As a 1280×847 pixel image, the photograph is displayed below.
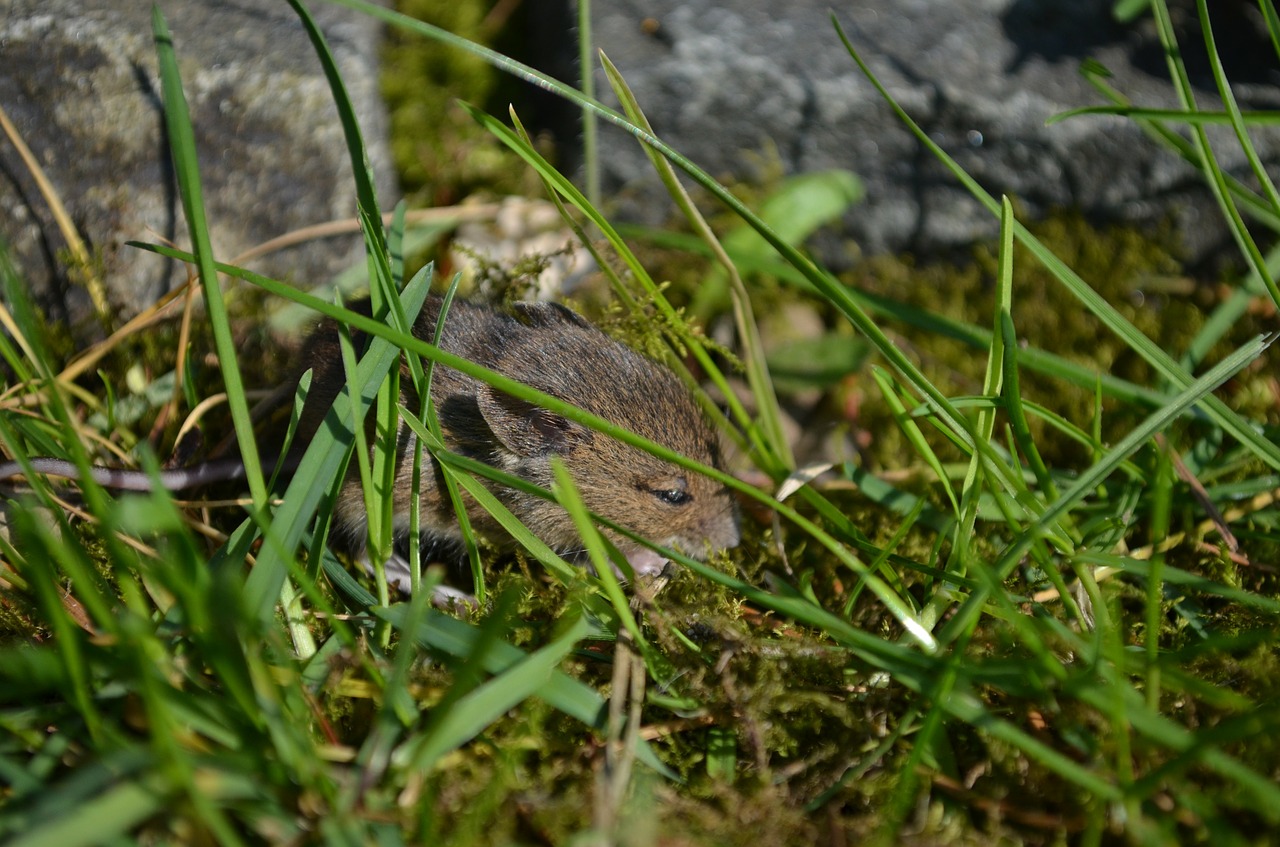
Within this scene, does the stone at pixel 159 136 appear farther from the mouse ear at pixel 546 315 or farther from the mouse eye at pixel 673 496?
the mouse eye at pixel 673 496

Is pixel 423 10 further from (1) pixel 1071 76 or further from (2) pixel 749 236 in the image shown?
(1) pixel 1071 76

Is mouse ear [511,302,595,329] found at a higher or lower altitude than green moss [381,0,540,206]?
lower

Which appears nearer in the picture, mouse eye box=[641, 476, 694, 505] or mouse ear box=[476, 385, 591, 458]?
mouse ear box=[476, 385, 591, 458]

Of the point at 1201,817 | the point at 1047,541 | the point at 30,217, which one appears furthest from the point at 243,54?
the point at 1201,817

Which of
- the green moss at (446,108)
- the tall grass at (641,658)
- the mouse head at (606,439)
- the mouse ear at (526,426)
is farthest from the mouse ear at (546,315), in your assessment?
the green moss at (446,108)

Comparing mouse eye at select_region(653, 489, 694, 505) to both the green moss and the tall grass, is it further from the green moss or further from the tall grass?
the green moss

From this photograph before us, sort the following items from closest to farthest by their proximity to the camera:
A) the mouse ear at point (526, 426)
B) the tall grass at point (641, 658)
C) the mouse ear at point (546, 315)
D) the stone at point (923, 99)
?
the tall grass at point (641, 658)
the mouse ear at point (526, 426)
the mouse ear at point (546, 315)
the stone at point (923, 99)

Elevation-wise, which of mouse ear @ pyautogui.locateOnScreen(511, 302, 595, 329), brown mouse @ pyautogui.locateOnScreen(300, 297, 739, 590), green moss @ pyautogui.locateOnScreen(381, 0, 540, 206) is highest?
green moss @ pyautogui.locateOnScreen(381, 0, 540, 206)

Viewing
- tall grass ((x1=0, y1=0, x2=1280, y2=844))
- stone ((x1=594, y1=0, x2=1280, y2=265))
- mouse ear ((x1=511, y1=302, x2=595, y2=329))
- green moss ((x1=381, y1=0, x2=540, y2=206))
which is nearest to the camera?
tall grass ((x1=0, y1=0, x2=1280, y2=844))

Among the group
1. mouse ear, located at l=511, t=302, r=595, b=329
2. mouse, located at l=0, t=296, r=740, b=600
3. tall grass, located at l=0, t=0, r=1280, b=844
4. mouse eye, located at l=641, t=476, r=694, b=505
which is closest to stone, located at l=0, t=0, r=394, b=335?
tall grass, located at l=0, t=0, r=1280, b=844
